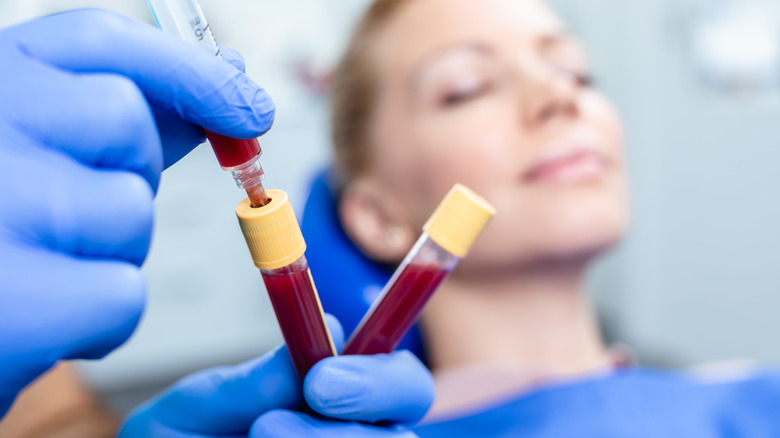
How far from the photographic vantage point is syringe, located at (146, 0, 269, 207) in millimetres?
446

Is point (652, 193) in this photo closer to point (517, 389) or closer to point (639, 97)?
point (639, 97)

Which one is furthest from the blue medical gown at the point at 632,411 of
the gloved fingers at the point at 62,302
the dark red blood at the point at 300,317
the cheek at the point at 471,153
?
the gloved fingers at the point at 62,302

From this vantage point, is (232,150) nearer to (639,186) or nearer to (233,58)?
(233,58)

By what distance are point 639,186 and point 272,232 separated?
201 cm

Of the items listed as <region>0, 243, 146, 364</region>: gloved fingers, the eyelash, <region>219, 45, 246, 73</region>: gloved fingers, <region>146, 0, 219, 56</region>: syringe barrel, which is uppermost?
<region>146, 0, 219, 56</region>: syringe barrel

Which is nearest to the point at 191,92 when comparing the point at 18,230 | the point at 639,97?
the point at 18,230

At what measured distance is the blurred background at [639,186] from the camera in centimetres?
184

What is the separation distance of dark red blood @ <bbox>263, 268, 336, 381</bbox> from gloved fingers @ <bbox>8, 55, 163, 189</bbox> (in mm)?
145

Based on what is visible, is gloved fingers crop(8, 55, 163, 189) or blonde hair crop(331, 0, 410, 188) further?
blonde hair crop(331, 0, 410, 188)

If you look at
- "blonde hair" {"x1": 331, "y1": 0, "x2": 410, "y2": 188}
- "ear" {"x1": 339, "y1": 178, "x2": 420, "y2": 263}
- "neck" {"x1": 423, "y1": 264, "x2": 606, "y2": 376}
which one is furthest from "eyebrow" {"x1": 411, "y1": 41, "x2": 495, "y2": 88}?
"neck" {"x1": 423, "y1": 264, "x2": 606, "y2": 376}

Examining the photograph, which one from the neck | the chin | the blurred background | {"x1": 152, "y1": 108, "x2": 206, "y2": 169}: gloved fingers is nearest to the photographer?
{"x1": 152, "y1": 108, "x2": 206, "y2": 169}: gloved fingers

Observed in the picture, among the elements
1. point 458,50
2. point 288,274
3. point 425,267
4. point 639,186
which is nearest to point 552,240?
point 458,50

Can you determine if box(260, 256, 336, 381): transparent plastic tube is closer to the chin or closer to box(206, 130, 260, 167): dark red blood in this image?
box(206, 130, 260, 167): dark red blood

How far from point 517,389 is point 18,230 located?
0.79m
